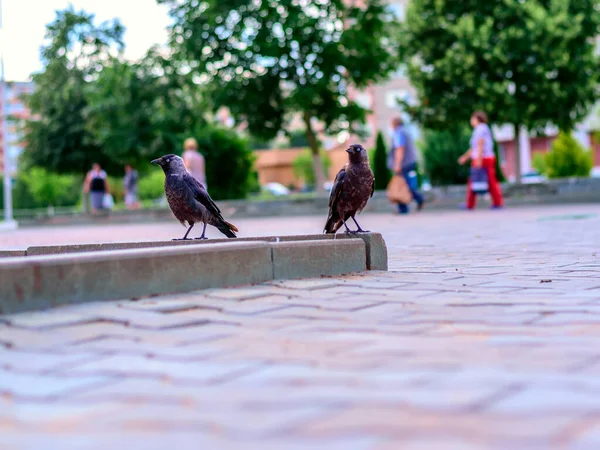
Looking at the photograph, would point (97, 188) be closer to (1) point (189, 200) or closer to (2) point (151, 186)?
(1) point (189, 200)

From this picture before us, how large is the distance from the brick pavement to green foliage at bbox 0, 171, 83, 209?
57.8 m

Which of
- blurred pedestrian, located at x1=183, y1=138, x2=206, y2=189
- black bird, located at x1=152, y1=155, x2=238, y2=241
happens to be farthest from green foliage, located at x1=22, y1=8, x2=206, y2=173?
black bird, located at x1=152, y1=155, x2=238, y2=241

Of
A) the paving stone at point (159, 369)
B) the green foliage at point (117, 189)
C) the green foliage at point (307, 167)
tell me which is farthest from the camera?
the green foliage at point (307, 167)

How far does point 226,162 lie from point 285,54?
594 cm

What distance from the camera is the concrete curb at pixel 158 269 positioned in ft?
12.5

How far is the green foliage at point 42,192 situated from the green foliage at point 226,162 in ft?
110

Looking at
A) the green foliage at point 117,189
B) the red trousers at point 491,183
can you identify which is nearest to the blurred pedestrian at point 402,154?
the red trousers at point 491,183

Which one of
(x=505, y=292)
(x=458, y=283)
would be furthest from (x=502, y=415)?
(x=458, y=283)

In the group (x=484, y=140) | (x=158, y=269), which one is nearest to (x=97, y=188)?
(x=484, y=140)

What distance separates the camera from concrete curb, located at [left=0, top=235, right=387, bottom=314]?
3.82 meters

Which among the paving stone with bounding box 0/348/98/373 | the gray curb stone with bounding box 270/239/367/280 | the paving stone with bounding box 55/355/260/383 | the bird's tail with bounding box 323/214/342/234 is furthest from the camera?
the bird's tail with bounding box 323/214/342/234

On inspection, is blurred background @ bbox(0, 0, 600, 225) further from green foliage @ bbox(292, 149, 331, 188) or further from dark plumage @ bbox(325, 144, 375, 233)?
green foliage @ bbox(292, 149, 331, 188)

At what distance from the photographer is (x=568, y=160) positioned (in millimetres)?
31891

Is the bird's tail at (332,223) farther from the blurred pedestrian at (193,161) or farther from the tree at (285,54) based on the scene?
the tree at (285,54)
